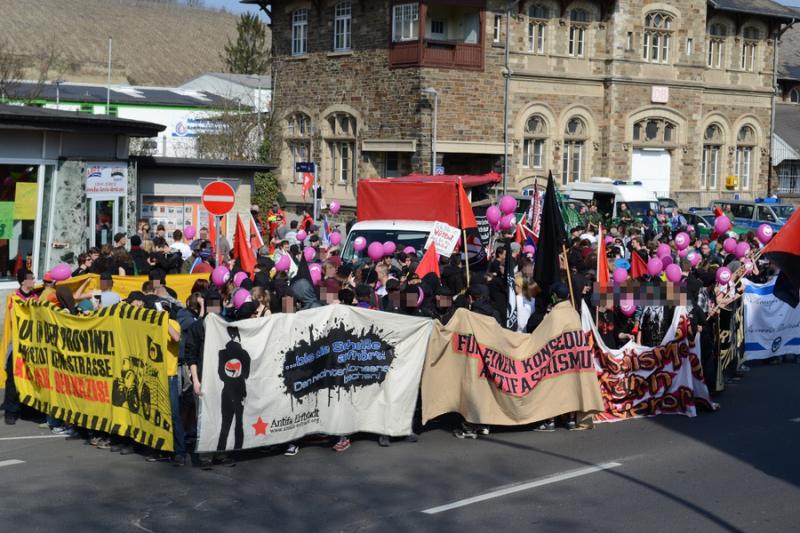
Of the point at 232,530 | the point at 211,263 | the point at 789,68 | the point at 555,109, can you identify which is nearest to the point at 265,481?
the point at 232,530

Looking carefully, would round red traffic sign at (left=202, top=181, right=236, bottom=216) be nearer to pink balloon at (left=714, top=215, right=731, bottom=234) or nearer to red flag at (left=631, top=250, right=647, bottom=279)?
red flag at (left=631, top=250, right=647, bottom=279)

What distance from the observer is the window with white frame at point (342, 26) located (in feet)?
145

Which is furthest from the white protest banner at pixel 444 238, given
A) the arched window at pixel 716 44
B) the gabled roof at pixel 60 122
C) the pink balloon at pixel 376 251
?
the arched window at pixel 716 44

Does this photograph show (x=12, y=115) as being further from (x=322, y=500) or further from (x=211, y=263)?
(x=322, y=500)

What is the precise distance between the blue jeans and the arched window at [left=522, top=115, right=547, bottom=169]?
33854 mm

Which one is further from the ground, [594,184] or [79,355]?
[594,184]

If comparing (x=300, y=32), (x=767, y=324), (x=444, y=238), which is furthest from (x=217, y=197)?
(x=300, y=32)

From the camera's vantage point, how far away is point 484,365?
492 inches

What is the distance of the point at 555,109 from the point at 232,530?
1453 inches

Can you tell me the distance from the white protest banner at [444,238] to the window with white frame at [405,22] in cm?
2397

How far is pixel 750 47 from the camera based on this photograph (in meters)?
51.3

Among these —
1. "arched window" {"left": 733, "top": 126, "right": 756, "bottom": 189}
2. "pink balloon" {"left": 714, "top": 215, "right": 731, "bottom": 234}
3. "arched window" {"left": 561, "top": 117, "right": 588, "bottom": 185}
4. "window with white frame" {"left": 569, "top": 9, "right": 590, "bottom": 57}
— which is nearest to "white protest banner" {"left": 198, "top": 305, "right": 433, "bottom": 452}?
"pink balloon" {"left": 714, "top": 215, "right": 731, "bottom": 234}

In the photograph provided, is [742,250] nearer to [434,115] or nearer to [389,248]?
[389,248]

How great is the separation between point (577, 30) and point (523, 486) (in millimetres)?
36605
